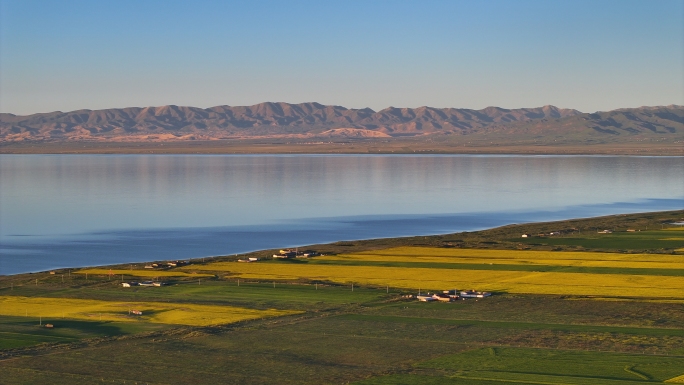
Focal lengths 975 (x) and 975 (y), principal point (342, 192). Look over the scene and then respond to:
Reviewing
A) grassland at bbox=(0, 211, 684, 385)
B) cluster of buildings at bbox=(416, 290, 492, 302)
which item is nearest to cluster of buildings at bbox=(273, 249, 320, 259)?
grassland at bbox=(0, 211, 684, 385)

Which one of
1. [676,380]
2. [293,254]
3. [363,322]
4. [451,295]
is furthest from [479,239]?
[676,380]

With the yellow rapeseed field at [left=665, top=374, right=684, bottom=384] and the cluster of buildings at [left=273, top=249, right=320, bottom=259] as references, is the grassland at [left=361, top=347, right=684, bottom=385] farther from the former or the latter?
the cluster of buildings at [left=273, top=249, right=320, bottom=259]

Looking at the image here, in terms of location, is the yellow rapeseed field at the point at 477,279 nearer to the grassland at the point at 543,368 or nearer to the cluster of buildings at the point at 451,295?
the cluster of buildings at the point at 451,295

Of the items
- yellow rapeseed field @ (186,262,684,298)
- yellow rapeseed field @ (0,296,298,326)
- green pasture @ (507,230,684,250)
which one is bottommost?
yellow rapeseed field @ (0,296,298,326)

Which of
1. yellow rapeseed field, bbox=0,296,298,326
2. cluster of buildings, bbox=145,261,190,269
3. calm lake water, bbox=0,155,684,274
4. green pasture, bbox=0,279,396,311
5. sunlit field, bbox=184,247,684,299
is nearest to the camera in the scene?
yellow rapeseed field, bbox=0,296,298,326

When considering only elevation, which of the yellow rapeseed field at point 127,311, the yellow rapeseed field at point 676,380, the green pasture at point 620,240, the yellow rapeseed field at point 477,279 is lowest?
the yellow rapeseed field at point 127,311

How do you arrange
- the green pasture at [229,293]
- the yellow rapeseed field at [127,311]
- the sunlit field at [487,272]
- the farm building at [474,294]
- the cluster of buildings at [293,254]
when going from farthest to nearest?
the cluster of buildings at [293,254]
the sunlit field at [487,272]
the farm building at [474,294]
the green pasture at [229,293]
the yellow rapeseed field at [127,311]

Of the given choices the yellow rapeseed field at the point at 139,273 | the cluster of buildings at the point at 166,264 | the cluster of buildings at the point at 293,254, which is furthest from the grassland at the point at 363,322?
the cluster of buildings at the point at 293,254
